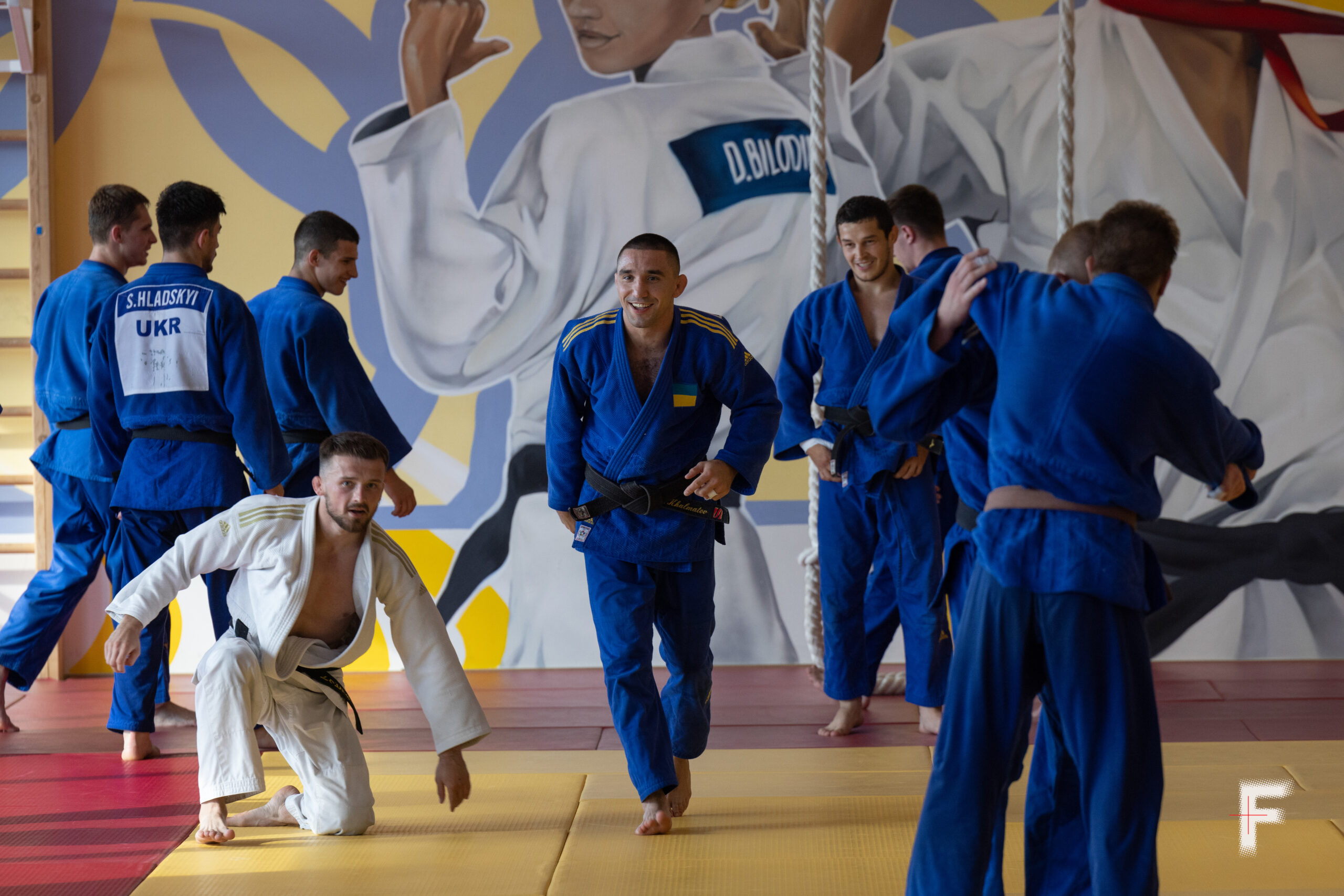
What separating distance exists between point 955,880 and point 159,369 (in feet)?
7.99

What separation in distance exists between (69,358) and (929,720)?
2.79m

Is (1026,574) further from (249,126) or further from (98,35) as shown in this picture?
(98,35)

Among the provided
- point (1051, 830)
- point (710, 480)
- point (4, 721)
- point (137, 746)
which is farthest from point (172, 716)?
point (1051, 830)

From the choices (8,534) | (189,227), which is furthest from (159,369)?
(8,534)

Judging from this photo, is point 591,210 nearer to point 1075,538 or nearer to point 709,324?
point 709,324

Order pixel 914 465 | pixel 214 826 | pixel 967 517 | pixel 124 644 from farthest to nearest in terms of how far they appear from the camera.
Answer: pixel 914 465
pixel 967 517
pixel 214 826
pixel 124 644

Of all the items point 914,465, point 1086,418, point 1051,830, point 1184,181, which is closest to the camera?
point 1086,418

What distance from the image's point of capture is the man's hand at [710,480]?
2.45 m

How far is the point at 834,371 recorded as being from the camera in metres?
3.23

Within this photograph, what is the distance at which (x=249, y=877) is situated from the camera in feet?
7.23

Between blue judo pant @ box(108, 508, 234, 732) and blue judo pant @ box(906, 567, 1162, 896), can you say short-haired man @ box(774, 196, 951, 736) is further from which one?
blue judo pant @ box(108, 508, 234, 732)

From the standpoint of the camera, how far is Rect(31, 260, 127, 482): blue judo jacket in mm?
3264

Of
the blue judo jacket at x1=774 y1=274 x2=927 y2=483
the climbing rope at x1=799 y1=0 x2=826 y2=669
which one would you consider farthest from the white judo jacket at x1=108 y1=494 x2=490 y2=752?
the climbing rope at x1=799 y1=0 x2=826 y2=669

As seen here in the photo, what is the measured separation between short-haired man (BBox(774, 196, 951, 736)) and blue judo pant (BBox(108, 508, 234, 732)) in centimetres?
167
